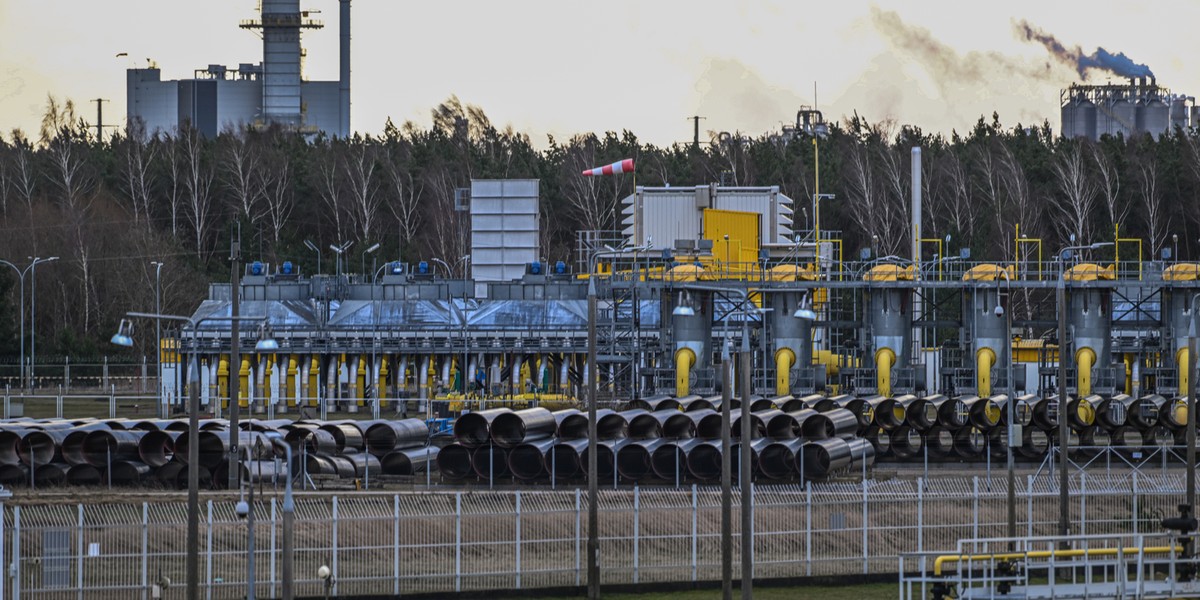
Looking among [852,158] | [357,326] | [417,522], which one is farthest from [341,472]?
[852,158]

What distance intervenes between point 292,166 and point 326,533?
96.7m

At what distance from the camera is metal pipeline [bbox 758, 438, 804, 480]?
1850 inches

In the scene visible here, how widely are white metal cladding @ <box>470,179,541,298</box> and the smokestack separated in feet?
249

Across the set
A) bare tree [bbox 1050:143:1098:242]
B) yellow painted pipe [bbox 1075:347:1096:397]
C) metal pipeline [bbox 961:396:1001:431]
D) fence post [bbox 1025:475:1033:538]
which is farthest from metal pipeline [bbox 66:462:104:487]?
bare tree [bbox 1050:143:1098:242]

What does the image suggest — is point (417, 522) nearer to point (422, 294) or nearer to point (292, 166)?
point (422, 294)

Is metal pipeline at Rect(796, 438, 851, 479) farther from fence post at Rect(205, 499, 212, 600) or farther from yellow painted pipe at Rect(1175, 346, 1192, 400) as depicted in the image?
yellow painted pipe at Rect(1175, 346, 1192, 400)

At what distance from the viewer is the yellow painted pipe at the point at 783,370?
65188 millimetres

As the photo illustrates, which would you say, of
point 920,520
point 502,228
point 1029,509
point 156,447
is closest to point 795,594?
point 920,520

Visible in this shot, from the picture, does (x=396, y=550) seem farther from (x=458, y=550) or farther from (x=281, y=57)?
(x=281, y=57)

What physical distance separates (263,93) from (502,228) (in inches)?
3263

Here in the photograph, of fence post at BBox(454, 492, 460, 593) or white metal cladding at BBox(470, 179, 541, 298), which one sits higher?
white metal cladding at BBox(470, 179, 541, 298)

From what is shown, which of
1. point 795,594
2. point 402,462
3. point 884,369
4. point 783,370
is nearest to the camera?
point 795,594

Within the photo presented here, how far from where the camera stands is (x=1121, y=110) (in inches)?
5600

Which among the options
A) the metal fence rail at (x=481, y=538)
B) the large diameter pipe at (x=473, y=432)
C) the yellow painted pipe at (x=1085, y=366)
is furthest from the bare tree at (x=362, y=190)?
the metal fence rail at (x=481, y=538)
